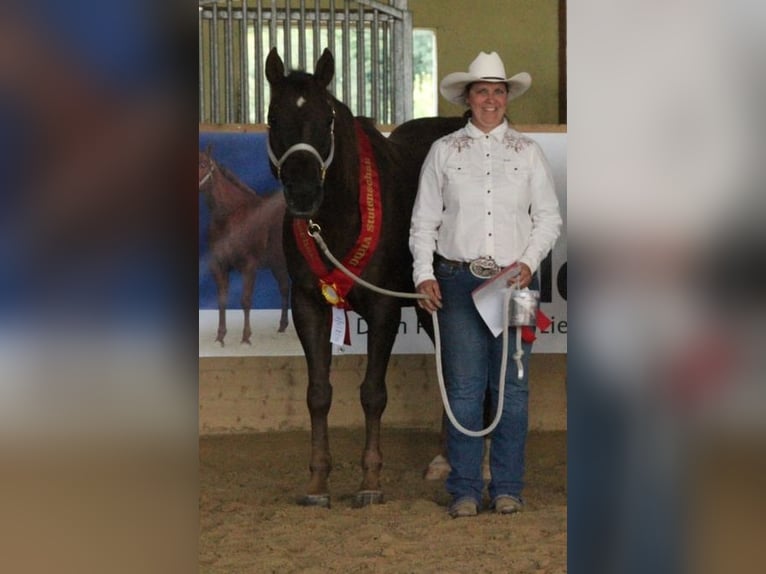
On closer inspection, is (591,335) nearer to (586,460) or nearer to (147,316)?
(586,460)

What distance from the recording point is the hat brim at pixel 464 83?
193 inches

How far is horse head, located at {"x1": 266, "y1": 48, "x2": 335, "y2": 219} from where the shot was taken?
15.4ft

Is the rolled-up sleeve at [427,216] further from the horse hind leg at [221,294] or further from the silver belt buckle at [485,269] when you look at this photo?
the horse hind leg at [221,294]

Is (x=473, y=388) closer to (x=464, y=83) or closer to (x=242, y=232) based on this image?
(x=464, y=83)

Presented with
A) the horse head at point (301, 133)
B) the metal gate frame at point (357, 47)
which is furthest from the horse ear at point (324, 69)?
the metal gate frame at point (357, 47)

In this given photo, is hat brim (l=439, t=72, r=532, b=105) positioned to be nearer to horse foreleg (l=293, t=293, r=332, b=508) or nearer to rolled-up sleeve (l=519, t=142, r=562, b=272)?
rolled-up sleeve (l=519, t=142, r=562, b=272)

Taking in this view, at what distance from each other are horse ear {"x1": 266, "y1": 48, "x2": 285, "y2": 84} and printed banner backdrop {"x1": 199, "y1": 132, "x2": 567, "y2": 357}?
5.62 feet

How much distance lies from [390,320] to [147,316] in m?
4.21

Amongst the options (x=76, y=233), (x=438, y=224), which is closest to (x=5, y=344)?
(x=76, y=233)

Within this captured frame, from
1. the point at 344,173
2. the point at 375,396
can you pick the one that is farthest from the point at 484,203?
the point at 375,396

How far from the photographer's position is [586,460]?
1.03 meters

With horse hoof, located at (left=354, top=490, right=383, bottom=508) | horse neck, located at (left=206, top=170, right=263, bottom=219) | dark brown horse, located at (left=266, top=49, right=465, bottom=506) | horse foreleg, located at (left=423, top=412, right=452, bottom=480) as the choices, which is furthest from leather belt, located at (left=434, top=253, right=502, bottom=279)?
horse neck, located at (left=206, top=170, right=263, bottom=219)

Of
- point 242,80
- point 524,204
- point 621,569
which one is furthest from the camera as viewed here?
point 242,80

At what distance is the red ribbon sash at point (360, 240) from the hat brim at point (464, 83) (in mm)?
402
